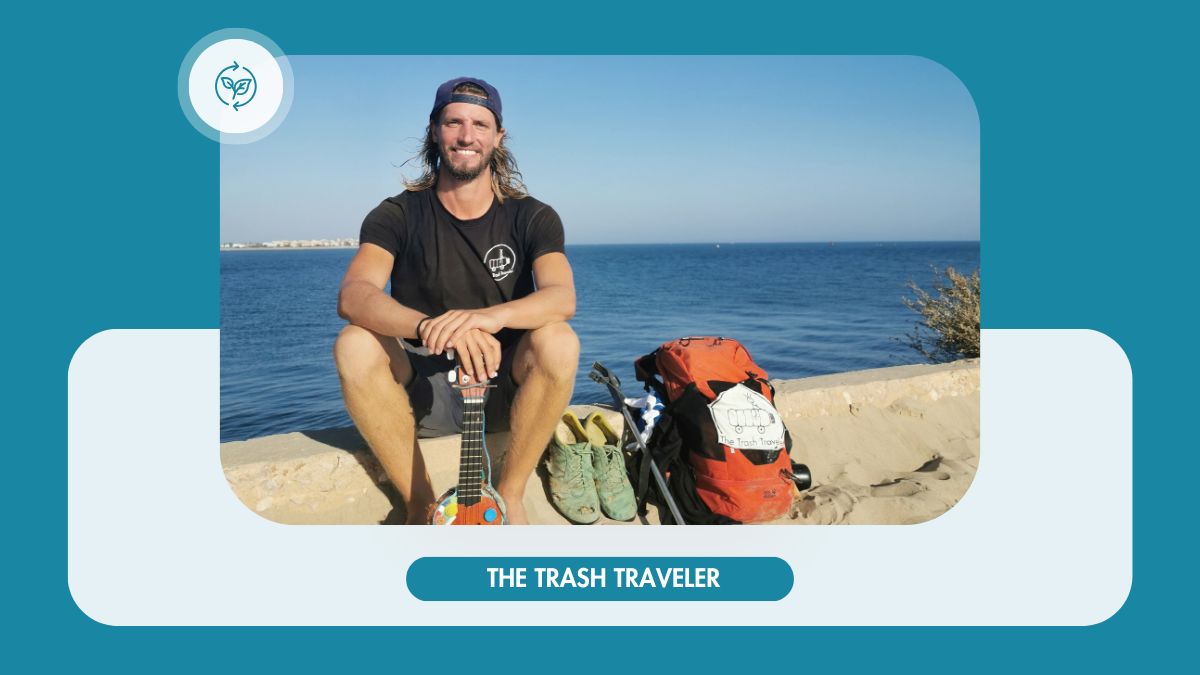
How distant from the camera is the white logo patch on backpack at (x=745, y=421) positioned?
2734 mm

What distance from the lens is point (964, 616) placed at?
6.95 feet

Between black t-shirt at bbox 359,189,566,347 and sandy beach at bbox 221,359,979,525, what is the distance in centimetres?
60

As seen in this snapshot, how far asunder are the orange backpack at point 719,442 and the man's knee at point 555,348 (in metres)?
0.63

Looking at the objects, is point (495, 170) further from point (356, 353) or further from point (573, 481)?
point (573, 481)

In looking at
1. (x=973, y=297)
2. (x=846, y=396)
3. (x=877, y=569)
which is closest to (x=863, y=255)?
(x=973, y=297)

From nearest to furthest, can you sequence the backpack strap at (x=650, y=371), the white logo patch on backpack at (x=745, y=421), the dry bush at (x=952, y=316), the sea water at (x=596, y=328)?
the white logo patch on backpack at (x=745, y=421) < the backpack strap at (x=650, y=371) < the sea water at (x=596, y=328) < the dry bush at (x=952, y=316)

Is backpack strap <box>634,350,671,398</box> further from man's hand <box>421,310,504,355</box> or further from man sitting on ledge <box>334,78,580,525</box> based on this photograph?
man's hand <box>421,310,504,355</box>

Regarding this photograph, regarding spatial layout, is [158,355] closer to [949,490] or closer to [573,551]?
[573,551]

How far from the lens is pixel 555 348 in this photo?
95.7 inches

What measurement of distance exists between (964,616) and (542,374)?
1.52 meters

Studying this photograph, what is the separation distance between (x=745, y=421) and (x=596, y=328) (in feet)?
16.6

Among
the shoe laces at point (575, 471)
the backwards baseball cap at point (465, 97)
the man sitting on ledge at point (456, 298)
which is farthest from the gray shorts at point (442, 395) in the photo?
the backwards baseball cap at point (465, 97)

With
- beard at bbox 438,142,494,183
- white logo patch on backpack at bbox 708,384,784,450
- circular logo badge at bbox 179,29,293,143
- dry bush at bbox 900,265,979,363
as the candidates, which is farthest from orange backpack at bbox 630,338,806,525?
dry bush at bbox 900,265,979,363

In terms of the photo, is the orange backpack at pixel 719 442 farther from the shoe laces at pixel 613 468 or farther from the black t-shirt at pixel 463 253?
the black t-shirt at pixel 463 253
